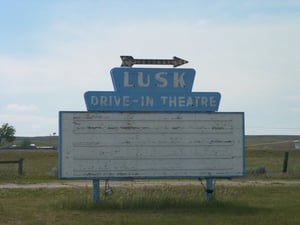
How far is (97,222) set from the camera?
1455 centimetres

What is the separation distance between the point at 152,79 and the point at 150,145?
1.93 meters

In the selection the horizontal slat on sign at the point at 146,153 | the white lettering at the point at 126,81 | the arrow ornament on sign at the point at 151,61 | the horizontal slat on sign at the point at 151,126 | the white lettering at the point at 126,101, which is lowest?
the horizontal slat on sign at the point at 146,153

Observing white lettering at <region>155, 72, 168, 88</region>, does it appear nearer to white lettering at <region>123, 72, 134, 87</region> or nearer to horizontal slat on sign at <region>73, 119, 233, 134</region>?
white lettering at <region>123, 72, 134, 87</region>

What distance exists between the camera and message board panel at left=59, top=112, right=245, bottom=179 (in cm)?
1747

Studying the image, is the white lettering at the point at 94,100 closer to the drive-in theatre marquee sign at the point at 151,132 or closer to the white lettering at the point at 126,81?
the drive-in theatre marquee sign at the point at 151,132

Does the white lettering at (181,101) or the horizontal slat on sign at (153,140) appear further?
the white lettering at (181,101)

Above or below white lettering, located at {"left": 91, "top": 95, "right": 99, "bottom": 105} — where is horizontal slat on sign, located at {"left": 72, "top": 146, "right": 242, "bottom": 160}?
below

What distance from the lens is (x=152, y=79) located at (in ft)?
60.4

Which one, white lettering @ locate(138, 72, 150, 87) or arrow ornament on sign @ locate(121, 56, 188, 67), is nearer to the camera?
white lettering @ locate(138, 72, 150, 87)

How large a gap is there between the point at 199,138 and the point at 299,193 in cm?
570

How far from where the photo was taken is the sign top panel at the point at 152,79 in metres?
18.2

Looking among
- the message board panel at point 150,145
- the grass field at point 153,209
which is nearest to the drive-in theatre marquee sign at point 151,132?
the message board panel at point 150,145

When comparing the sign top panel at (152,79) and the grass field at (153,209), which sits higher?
the sign top panel at (152,79)

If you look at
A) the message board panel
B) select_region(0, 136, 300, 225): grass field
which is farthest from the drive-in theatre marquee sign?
select_region(0, 136, 300, 225): grass field
